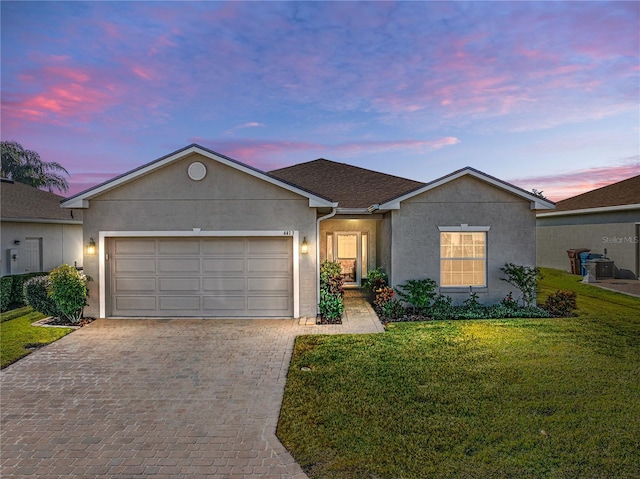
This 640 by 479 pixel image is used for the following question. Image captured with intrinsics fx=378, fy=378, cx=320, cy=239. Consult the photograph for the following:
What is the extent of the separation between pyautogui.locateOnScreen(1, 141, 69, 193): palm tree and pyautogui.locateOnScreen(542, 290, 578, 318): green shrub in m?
38.8

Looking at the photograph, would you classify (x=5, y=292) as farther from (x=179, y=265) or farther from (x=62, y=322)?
(x=179, y=265)

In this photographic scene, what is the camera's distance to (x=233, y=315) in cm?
1015

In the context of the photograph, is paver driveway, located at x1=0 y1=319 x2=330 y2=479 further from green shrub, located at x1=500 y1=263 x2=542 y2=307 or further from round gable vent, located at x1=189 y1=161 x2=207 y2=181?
green shrub, located at x1=500 y1=263 x2=542 y2=307

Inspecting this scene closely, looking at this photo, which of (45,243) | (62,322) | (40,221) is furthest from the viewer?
(45,243)

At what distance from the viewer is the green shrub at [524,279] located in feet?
35.0

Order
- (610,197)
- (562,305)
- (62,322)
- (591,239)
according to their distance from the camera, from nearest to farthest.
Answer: (62,322)
(562,305)
(591,239)
(610,197)

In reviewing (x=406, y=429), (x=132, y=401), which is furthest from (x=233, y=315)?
(x=406, y=429)

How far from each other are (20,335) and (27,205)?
7.98 m

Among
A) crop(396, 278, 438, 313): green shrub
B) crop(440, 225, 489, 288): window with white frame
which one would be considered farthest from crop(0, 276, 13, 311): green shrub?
crop(440, 225, 489, 288): window with white frame

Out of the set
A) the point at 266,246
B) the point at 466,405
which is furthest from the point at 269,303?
the point at 466,405

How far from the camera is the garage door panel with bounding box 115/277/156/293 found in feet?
33.4

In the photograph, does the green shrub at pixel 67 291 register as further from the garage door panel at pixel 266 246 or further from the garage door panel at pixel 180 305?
the garage door panel at pixel 266 246

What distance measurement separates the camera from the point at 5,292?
1169cm

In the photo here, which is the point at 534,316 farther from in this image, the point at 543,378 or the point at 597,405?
the point at 597,405
